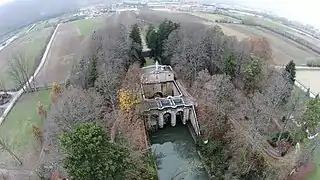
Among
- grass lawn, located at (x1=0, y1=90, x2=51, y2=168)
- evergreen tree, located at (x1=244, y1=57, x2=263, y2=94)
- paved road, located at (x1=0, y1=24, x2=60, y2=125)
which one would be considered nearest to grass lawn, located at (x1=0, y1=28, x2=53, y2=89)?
paved road, located at (x1=0, y1=24, x2=60, y2=125)

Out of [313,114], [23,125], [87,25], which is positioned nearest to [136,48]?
[23,125]

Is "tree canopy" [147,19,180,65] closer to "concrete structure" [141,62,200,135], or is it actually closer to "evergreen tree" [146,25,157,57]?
"evergreen tree" [146,25,157,57]

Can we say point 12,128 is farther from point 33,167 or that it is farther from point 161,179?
point 161,179

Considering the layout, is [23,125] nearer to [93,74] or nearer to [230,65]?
[93,74]

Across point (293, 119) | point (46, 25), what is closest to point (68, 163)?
point (293, 119)

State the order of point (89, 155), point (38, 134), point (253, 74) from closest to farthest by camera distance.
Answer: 1. point (89, 155)
2. point (38, 134)
3. point (253, 74)
